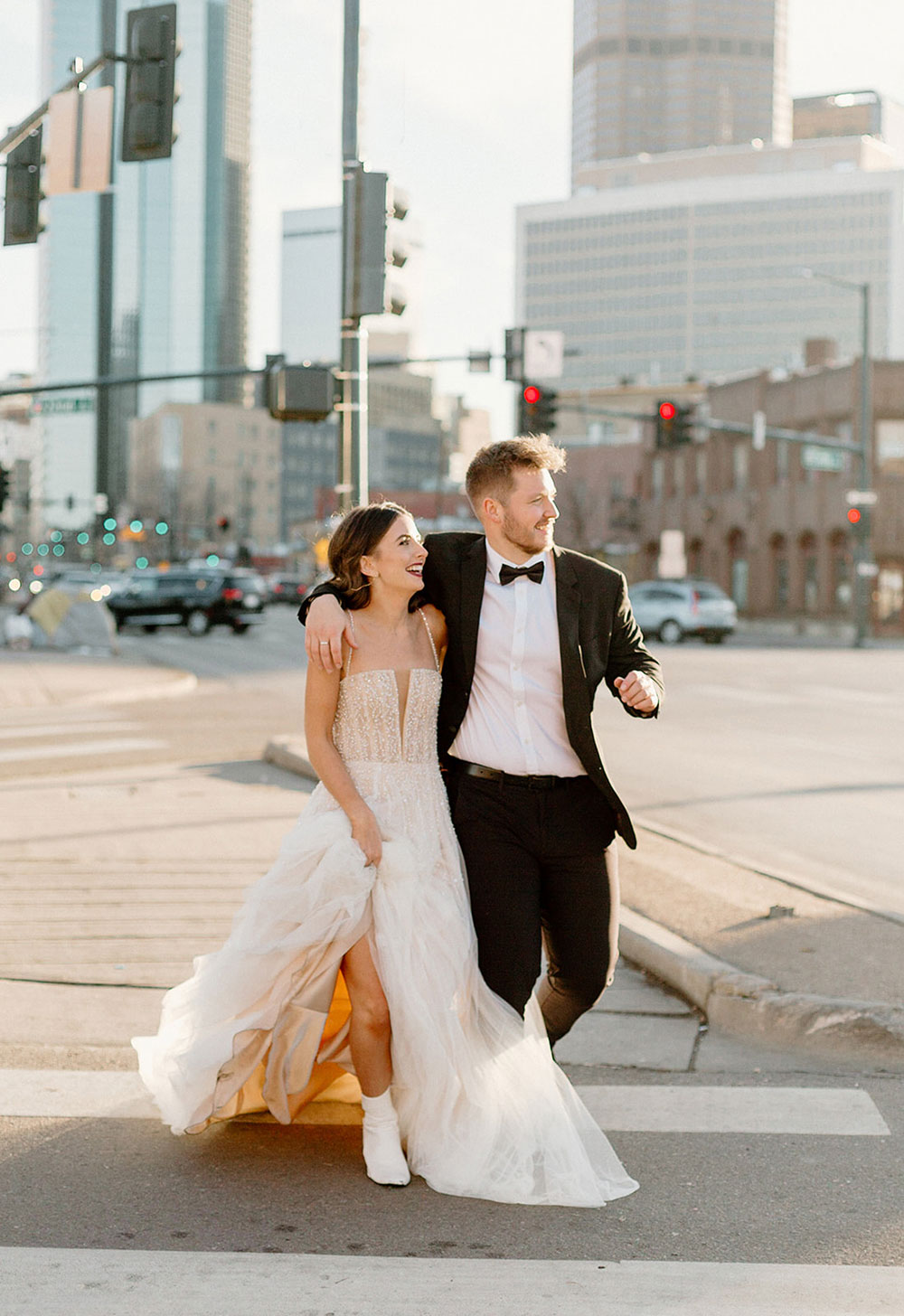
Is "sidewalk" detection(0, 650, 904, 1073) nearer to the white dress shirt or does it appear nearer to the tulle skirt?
the tulle skirt

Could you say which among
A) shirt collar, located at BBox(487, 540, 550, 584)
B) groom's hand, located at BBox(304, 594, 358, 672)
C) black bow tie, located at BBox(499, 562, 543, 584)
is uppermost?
shirt collar, located at BBox(487, 540, 550, 584)

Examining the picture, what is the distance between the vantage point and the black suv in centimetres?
4200

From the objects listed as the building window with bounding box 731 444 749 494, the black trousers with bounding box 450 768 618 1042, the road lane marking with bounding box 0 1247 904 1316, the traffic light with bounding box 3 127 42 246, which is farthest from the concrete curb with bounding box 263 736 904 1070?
the building window with bounding box 731 444 749 494

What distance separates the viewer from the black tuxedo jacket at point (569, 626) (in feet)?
13.7

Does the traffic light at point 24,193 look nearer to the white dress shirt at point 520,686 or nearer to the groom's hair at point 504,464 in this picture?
the groom's hair at point 504,464

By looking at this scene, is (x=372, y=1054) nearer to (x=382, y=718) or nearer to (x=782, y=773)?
(x=382, y=718)

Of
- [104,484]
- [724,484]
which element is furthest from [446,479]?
[724,484]

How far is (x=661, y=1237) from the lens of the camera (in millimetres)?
3672

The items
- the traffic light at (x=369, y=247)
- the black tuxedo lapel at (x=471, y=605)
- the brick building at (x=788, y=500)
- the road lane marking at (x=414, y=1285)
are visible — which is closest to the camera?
the road lane marking at (x=414, y=1285)

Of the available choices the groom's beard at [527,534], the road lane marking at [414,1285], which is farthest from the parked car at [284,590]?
the road lane marking at [414,1285]

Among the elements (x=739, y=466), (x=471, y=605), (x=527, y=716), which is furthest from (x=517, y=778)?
(x=739, y=466)

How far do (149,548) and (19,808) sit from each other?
400 feet

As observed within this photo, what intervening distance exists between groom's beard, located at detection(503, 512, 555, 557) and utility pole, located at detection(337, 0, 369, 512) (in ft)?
19.5

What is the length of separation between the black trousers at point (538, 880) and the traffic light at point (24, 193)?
10403 mm
